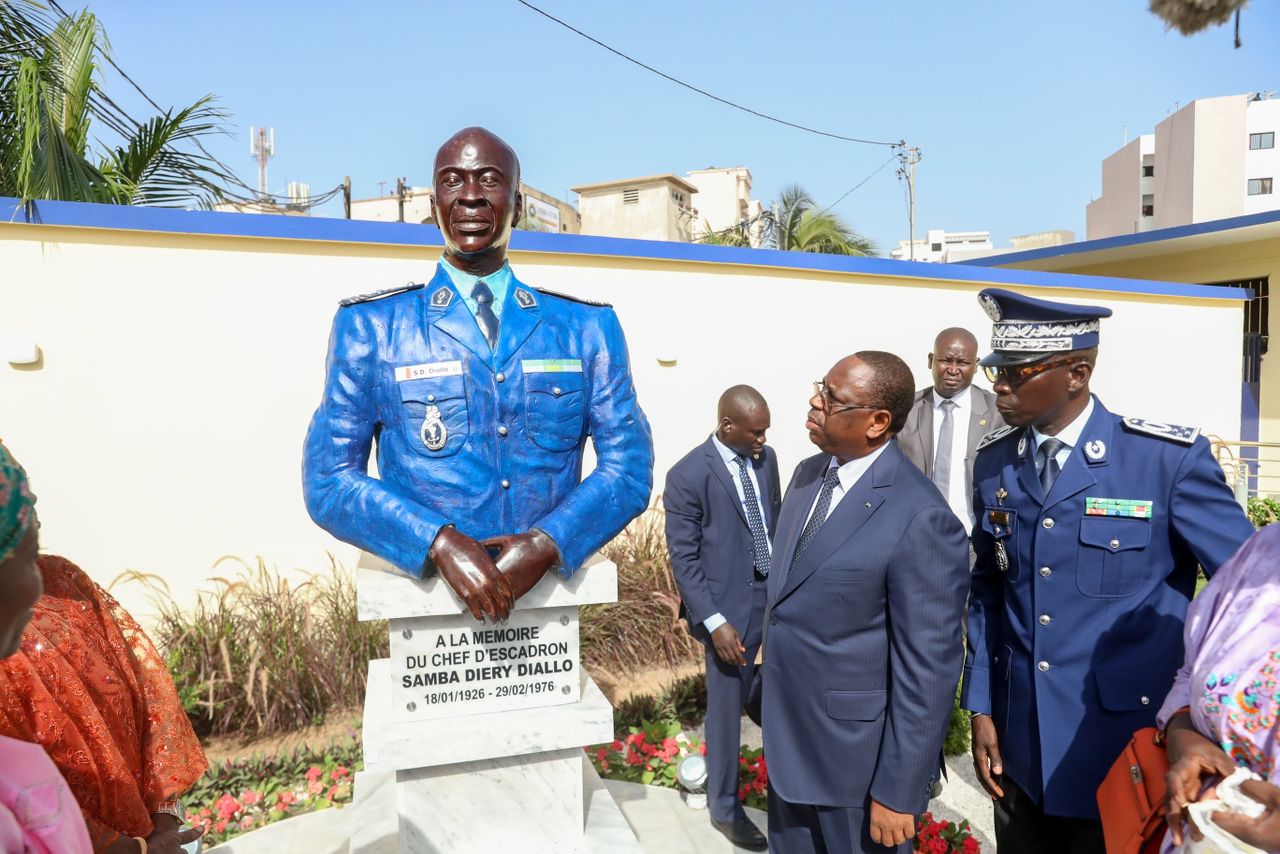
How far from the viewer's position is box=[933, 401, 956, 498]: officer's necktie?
4.56m

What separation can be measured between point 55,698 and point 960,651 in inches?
82.9

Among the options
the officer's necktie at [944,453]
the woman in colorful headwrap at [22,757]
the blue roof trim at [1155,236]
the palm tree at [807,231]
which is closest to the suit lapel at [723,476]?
the officer's necktie at [944,453]

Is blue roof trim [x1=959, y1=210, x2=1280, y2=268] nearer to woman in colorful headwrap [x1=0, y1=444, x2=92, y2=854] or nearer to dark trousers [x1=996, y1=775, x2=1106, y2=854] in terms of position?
dark trousers [x1=996, y1=775, x2=1106, y2=854]

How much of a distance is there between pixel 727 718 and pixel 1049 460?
179 centimetres

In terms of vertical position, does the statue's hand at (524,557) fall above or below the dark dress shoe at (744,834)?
above

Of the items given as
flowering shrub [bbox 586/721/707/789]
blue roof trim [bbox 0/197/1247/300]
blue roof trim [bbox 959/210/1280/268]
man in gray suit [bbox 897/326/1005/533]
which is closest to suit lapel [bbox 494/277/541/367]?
flowering shrub [bbox 586/721/707/789]

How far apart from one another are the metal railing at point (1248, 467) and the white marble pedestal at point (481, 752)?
812 centimetres

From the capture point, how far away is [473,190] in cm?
235

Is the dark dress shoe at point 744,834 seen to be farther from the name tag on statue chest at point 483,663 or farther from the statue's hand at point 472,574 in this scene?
the statue's hand at point 472,574

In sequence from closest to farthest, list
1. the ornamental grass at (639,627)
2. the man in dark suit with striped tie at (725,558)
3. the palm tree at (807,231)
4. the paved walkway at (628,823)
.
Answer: the paved walkway at (628,823), the man in dark suit with striped tie at (725,558), the ornamental grass at (639,627), the palm tree at (807,231)

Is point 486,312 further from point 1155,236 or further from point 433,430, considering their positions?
point 1155,236

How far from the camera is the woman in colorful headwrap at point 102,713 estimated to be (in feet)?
4.95

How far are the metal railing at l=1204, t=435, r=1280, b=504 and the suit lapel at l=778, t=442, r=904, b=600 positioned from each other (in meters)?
7.59

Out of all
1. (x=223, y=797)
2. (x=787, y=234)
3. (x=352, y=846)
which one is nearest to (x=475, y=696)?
(x=352, y=846)
